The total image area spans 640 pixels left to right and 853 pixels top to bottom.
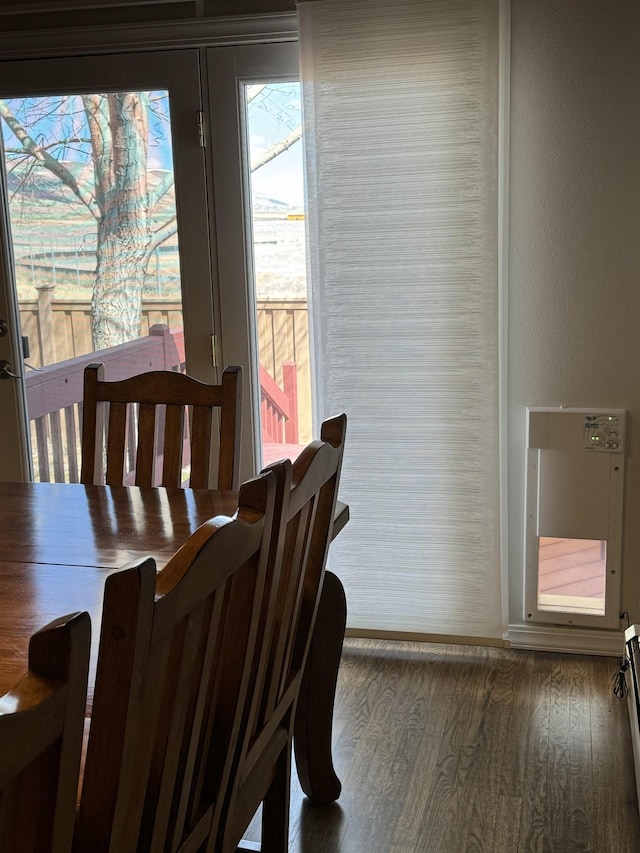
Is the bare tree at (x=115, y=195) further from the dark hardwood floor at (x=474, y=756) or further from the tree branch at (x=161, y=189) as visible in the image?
the dark hardwood floor at (x=474, y=756)

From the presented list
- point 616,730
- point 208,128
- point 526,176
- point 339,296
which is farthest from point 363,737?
point 208,128

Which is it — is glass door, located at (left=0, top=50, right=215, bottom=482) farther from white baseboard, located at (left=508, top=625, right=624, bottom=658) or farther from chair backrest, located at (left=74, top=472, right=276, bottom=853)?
chair backrest, located at (left=74, top=472, right=276, bottom=853)

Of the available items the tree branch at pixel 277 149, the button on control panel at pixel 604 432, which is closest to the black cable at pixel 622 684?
the button on control panel at pixel 604 432

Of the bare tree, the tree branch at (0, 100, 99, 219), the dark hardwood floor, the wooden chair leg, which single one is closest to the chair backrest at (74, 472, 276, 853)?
the wooden chair leg

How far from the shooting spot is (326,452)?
4.64 ft

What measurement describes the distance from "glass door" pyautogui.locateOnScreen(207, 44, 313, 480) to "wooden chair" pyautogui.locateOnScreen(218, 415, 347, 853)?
57.2 inches

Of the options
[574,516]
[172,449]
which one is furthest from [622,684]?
[172,449]

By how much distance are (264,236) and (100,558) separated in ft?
5.24

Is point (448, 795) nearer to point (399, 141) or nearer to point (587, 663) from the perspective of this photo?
point (587, 663)

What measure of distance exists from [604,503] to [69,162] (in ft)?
6.82

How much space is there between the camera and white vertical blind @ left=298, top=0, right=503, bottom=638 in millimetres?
2717

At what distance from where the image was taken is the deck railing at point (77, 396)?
3.15 m

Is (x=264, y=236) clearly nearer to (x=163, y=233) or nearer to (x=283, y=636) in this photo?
(x=163, y=233)

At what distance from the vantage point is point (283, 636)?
1483 mm
